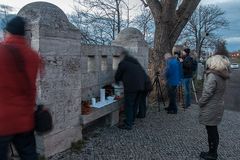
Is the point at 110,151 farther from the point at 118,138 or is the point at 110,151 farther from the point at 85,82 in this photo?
the point at 85,82

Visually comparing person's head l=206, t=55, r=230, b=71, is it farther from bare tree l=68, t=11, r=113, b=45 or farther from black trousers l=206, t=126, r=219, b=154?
bare tree l=68, t=11, r=113, b=45

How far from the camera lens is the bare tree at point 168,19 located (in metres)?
10.6

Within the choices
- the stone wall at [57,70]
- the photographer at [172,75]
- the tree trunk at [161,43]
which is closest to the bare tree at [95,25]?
the tree trunk at [161,43]

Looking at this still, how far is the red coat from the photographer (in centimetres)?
298

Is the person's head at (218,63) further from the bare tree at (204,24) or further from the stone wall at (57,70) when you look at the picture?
the bare tree at (204,24)

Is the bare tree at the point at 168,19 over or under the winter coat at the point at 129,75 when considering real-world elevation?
over

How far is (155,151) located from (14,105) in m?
3.11

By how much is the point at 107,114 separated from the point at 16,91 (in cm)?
396

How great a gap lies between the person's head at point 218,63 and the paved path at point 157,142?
63.4 inches

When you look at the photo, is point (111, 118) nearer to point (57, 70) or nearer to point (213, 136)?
point (57, 70)

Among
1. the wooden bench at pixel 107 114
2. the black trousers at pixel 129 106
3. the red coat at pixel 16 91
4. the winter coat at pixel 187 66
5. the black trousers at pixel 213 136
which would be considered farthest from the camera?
the winter coat at pixel 187 66

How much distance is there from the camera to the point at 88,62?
22.7 feet

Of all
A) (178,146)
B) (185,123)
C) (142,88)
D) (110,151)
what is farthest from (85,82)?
(185,123)

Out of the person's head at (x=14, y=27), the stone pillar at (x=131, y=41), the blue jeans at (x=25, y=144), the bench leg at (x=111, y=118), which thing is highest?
the stone pillar at (x=131, y=41)
